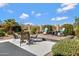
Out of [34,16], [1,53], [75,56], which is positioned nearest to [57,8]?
[34,16]

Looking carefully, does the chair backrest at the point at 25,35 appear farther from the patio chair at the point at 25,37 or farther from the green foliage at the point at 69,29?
the green foliage at the point at 69,29

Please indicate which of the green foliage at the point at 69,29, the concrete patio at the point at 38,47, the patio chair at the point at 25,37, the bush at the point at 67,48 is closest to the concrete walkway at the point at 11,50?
the concrete patio at the point at 38,47

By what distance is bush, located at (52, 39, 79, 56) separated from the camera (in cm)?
588

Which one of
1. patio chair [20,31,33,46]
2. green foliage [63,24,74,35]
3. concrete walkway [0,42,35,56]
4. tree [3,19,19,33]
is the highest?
tree [3,19,19,33]

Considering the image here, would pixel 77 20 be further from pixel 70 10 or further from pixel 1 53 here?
pixel 1 53

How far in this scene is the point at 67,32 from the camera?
6.07 meters

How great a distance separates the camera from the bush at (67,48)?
588cm

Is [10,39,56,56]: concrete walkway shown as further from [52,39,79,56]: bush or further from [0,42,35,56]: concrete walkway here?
[52,39,79,56]: bush

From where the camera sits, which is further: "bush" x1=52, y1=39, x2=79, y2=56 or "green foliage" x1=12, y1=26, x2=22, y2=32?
"green foliage" x1=12, y1=26, x2=22, y2=32

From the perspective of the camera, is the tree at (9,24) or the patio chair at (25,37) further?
the patio chair at (25,37)

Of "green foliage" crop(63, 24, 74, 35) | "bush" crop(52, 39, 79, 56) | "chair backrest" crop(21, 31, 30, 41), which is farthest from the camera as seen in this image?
"chair backrest" crop(21, 31, 30, 41)

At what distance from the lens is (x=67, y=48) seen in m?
5.88

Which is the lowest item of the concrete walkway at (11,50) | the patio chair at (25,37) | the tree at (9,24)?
the concrete walkway at (11,50)

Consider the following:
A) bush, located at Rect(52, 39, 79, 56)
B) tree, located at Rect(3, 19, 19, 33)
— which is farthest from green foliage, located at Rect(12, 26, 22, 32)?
bush, located at Rect(52, 39, 79, 56)
